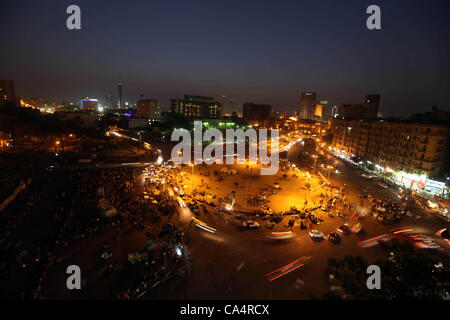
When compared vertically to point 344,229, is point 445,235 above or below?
below

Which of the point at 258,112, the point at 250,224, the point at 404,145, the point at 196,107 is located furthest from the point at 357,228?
the point at 258,112

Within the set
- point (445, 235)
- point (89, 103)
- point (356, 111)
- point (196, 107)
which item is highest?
point (89, 103)

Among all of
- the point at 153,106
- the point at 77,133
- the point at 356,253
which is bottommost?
the point at 356,253

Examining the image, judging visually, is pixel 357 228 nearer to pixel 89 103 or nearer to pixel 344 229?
pixel 344 229

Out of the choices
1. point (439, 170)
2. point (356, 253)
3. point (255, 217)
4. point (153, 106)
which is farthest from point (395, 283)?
point (153, 106)

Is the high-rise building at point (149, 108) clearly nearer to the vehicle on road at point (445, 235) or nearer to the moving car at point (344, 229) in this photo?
the moving car at point (344, 229)

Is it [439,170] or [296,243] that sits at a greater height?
[439,170]

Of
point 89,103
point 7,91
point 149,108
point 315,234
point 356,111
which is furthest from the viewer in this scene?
point 89,103

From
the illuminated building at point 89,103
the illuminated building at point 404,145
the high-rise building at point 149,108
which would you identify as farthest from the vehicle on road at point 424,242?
the illuminated building at point 89,103
